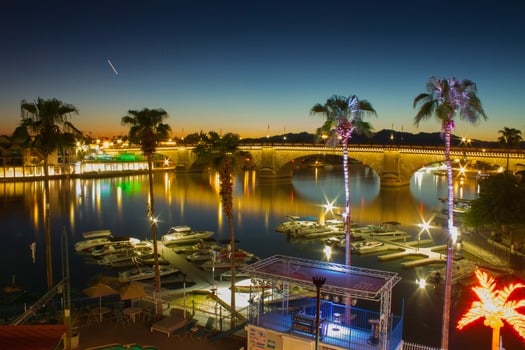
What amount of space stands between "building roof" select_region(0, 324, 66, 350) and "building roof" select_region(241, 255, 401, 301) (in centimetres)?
606

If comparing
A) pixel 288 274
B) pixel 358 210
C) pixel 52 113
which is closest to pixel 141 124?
pixel 52 113

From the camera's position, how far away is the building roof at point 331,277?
14445 millimetres

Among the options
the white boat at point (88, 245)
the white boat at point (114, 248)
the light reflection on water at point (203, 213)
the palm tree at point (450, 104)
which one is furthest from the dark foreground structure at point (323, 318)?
the white boat at point (88, 245)

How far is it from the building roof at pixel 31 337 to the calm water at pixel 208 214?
16.2 m

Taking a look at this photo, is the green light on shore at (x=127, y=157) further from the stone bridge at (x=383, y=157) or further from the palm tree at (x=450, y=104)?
the palm tree at (x=450, y=104)

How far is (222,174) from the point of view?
22297 mm

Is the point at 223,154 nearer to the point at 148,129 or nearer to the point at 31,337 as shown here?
the point at 148,129

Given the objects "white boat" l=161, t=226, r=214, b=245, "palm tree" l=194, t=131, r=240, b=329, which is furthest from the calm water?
"palm tree" l=194, t=131, r=240, b=329

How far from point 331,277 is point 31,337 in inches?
354

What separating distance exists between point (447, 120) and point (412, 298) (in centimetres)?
1340

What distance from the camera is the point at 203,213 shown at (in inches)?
2547

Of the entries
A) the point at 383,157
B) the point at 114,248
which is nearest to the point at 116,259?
the point at 114,248

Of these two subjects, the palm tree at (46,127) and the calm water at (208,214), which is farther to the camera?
the calm water at (208,214)

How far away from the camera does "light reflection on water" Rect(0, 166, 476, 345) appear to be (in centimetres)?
3528
